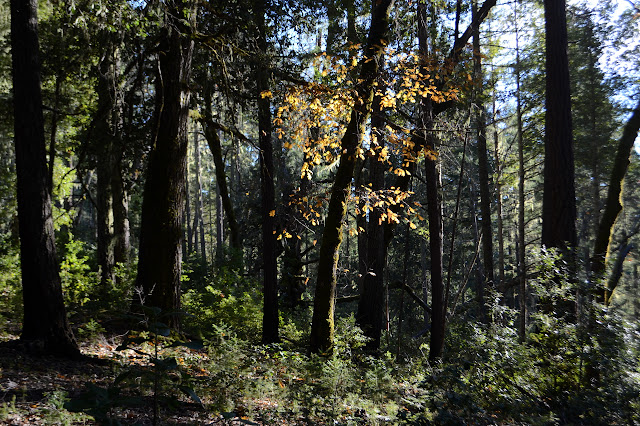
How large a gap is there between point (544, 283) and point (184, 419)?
5162 millimetres

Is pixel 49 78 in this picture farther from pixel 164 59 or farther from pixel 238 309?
pixel 238 309

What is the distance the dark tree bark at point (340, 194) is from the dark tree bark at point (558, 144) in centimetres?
362

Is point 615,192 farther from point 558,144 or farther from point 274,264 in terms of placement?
point 274,264

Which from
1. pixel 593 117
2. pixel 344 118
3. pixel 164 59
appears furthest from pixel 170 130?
pixel 593 117

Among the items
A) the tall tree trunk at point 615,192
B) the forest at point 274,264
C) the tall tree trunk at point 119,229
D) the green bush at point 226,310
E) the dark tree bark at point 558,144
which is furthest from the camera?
the tall tree trunk at point 119,229

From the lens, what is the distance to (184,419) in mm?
4230

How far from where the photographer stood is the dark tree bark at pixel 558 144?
739 centimetres

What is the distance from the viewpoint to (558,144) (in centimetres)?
770

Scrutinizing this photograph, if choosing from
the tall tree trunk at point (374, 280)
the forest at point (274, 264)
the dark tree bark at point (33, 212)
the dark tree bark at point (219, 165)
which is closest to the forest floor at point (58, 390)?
the forest at point (274, 264)

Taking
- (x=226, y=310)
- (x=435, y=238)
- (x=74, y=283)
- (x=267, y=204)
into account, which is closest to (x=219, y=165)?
(x=267, y=204)

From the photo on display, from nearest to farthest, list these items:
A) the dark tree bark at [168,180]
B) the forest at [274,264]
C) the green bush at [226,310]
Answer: the forest at [274,264], the dark tree bark at [168,180], the green bush at [226,310]

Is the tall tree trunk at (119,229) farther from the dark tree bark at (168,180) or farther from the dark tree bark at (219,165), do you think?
the dark tree bark at (168,180)

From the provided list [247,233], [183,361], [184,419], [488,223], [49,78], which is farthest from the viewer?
[247,233]

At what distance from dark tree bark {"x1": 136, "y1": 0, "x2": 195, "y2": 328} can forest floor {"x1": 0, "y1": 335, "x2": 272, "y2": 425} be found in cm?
133
